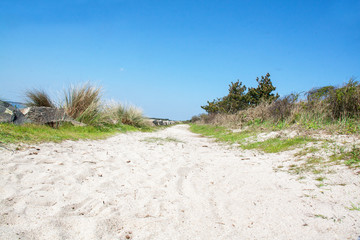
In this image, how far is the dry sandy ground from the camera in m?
1.66

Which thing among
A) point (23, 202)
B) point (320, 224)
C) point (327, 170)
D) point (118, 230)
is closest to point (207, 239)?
point (118, 230)

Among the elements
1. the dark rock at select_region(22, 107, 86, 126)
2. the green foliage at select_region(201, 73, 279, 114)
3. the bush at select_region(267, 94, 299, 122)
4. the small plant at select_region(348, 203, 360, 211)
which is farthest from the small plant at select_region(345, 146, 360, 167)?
the green foliage at select_region(201, 73, 279, 114)

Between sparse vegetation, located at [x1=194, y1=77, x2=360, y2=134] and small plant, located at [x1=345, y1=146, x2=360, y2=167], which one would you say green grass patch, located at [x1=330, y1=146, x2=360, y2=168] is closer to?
small plant, located at [x1=345, y1=146, x2=360, y2=167]

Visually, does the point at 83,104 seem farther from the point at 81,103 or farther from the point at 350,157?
the point at 350,157

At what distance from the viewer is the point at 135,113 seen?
512 inches

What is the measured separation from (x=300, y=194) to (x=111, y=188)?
2175mm

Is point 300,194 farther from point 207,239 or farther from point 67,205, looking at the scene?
point 67,205

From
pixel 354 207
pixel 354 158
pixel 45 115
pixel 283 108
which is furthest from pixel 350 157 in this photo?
pixel 45 115

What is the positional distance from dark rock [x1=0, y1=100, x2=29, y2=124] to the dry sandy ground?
2844 mm

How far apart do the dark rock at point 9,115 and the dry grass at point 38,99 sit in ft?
7.63

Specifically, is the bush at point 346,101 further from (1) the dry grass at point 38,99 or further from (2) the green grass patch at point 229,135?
(1) the dry grass at point 38,99

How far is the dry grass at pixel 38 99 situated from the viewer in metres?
7.95

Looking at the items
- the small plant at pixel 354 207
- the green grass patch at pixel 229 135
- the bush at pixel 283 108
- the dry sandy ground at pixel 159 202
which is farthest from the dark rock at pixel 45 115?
the bush at pixel 283 108

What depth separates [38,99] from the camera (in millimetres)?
8023
